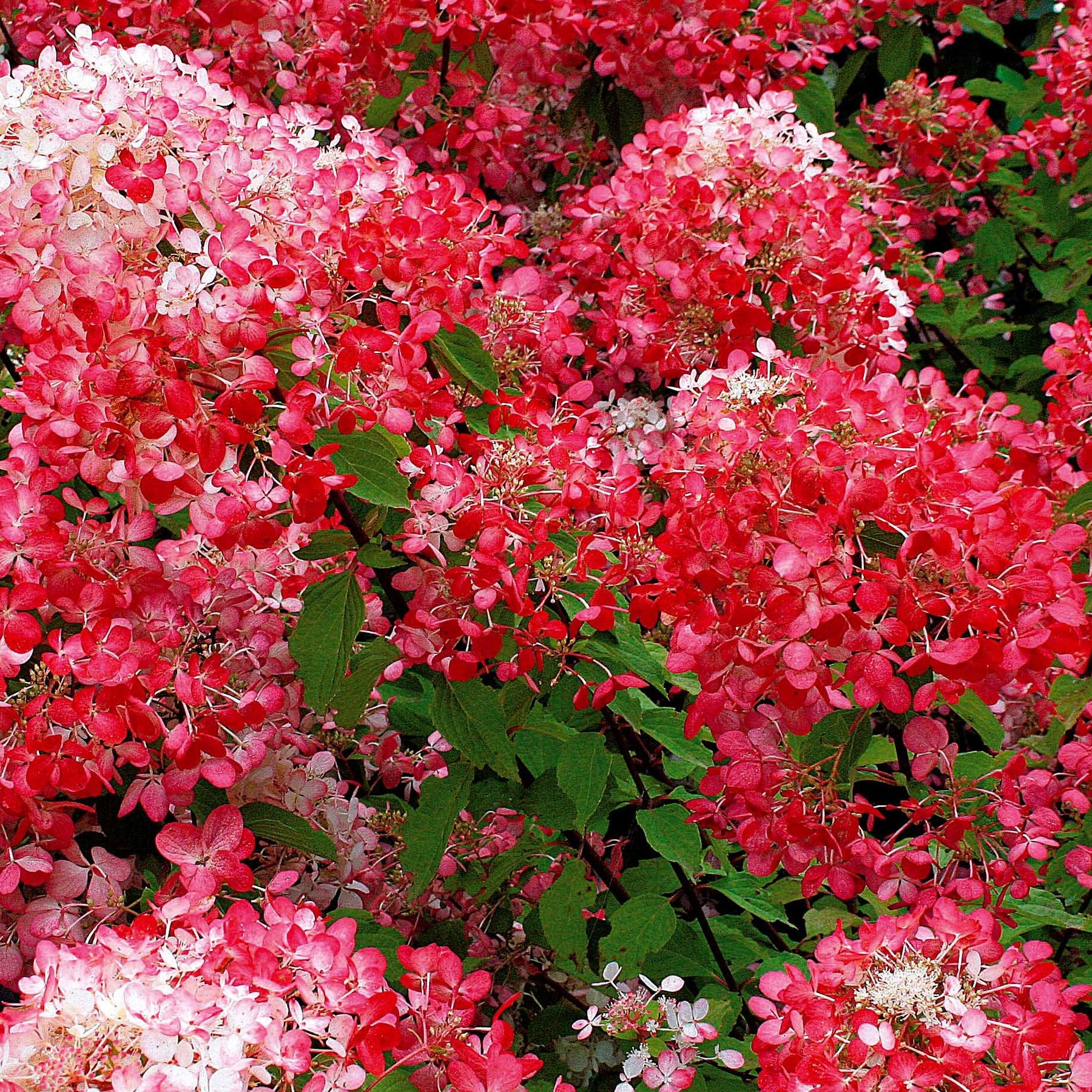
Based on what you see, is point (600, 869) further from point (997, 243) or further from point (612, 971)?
point (997, 243)

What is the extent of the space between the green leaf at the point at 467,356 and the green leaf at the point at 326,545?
25cm

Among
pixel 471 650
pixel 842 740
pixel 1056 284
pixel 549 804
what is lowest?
pixel 549 804

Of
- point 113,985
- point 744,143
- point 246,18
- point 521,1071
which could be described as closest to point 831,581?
point 521,1071

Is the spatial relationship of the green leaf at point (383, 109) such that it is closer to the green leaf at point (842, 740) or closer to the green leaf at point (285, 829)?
the green leaf at point (285, 829)

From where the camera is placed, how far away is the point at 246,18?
82.0 inches

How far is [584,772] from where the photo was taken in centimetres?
135

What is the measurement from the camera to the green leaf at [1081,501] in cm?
151

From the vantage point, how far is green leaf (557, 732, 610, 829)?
1.33 m

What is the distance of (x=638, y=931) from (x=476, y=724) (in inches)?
13.3

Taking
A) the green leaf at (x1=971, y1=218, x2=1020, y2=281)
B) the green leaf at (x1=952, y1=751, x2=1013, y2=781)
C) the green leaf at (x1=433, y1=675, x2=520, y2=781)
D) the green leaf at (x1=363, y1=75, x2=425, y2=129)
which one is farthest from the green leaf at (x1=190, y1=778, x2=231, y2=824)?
the green leaf at (x1=971, y1=218, x2=1020, y2=281)

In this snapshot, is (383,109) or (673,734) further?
(383,109)

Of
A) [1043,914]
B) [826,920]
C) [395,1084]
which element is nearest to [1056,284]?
[1043,914]

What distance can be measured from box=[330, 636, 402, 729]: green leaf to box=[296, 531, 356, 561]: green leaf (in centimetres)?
12

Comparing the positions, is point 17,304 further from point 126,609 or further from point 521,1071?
point 521,1071
